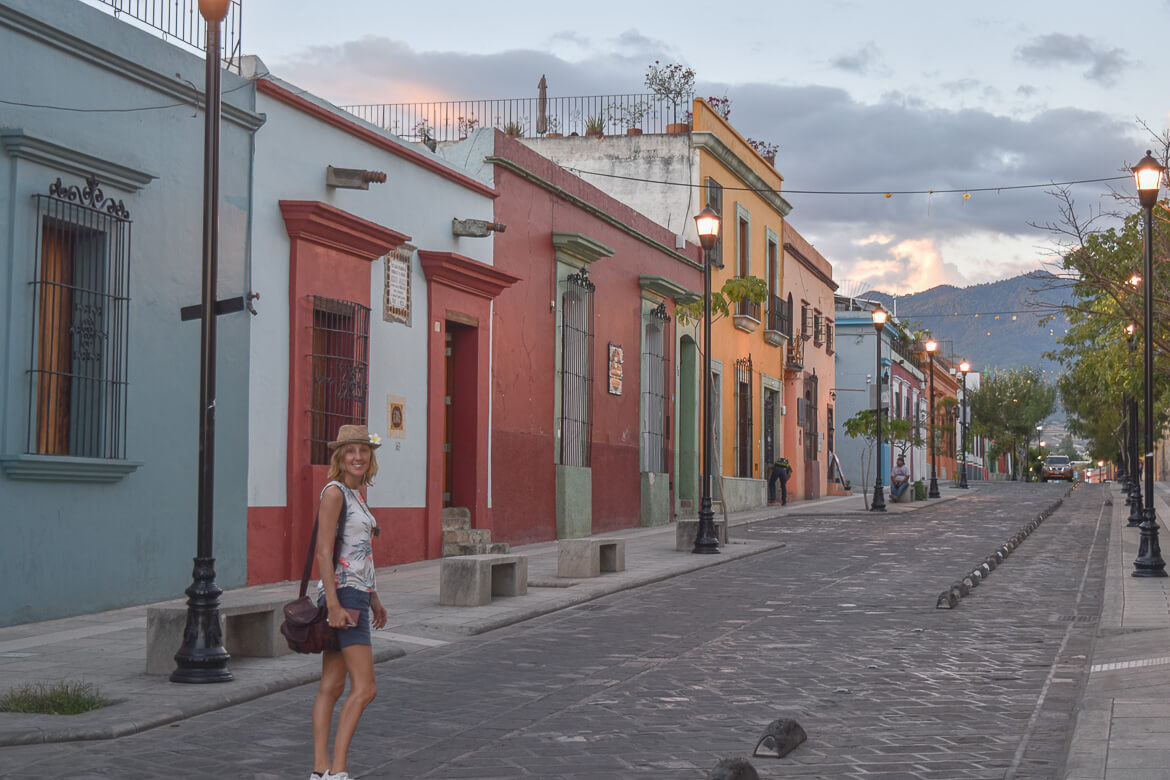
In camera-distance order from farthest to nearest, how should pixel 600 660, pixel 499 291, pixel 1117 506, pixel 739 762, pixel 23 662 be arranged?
pixel 1117 506
pixel 499 291
pixel 600 660
pixel 23 662
pixel 739 762

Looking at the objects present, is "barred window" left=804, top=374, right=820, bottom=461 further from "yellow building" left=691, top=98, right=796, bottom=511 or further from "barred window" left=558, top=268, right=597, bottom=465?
"barred window" left=558, top=268, right=597, bottom=465

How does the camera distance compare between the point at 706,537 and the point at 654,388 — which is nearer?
the point at 706,537

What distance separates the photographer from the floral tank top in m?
5.85

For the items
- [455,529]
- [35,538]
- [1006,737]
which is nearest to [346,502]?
[1006,737]

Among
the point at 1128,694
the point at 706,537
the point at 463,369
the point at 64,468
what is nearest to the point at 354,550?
the point at 1128,694

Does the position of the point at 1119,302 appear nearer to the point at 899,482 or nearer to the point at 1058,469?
the point at 899,482

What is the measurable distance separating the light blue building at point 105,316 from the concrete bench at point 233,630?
2.17m

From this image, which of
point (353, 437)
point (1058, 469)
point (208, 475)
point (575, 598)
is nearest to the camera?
point (353, 437)

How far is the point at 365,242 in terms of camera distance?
1564cm

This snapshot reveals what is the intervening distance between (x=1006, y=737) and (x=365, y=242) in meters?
10.4

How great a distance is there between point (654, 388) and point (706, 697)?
18409 mm

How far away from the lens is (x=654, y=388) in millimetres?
26578

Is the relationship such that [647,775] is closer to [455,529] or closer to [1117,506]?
[455,529]

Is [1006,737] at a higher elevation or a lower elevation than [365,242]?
lower
